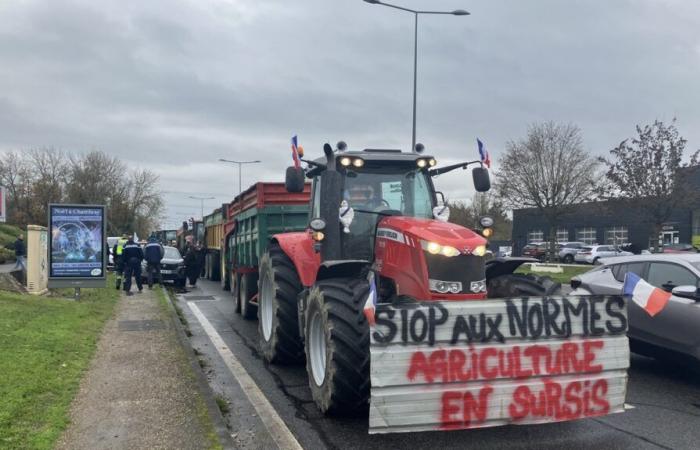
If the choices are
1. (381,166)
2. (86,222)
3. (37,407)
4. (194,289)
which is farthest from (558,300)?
(194,289)

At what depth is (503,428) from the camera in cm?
540

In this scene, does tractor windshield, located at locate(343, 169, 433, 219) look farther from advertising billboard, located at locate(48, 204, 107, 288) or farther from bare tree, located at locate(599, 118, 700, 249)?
bare tree, located at locate(599, 118, 700, 249)

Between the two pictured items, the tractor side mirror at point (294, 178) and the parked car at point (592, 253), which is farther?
the parked car at point (592, 253)

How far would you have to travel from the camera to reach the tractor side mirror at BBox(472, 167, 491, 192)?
6707 mm

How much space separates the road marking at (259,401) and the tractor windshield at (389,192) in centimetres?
232

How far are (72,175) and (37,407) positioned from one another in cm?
5728

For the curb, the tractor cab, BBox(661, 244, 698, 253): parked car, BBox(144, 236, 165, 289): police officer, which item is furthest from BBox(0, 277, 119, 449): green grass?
BBox(661, 244, 698, 253): parked car

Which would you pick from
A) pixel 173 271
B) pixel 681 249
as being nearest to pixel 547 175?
pixel 681 249

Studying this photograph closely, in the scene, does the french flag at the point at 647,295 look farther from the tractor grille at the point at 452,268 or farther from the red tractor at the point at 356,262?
→ the tractor grille at the point at 452,268

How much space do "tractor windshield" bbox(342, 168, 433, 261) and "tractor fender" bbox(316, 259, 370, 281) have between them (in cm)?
48

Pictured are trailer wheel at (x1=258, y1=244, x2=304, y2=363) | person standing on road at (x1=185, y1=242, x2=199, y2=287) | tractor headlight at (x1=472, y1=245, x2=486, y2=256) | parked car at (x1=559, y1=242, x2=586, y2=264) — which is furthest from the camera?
parked car at (x1=559, y1=242, x2=586, y2=264)

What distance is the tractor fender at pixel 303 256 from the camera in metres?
6.91

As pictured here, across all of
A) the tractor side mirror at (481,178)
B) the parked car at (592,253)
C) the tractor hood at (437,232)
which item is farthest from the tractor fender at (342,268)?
the parked car at (592,253)

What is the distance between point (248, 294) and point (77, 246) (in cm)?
472
